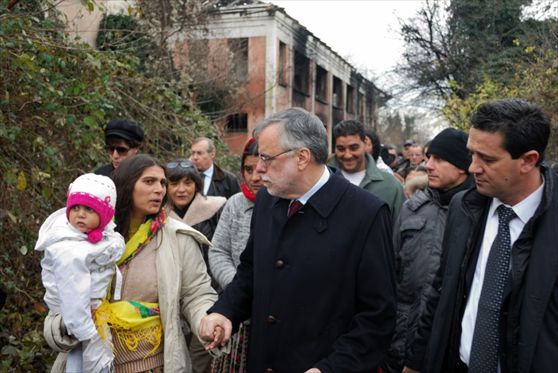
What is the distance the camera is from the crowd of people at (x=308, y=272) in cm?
259

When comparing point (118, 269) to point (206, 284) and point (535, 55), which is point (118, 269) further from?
point (535, 55)

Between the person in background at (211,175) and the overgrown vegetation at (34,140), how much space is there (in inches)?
47.4

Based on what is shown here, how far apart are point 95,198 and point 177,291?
0.70 m

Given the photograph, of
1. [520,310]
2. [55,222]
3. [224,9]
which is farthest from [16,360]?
[224,9]

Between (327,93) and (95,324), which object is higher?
(327,93)

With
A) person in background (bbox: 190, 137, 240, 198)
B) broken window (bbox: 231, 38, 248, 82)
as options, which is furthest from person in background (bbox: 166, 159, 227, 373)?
broken window (bbox: 231, 38, 248, 82)

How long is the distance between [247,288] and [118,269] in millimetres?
739

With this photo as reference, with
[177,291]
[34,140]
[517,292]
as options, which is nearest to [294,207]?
[177,291]

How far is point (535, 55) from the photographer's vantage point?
1032 centimetres

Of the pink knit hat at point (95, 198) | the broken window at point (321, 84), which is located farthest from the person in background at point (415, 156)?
the broken window at point (321, 84)

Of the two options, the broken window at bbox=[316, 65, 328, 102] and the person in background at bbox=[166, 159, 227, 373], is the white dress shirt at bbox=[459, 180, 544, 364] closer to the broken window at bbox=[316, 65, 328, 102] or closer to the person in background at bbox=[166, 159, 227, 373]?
the person in background at bbox=[166, 159, 227, 373]

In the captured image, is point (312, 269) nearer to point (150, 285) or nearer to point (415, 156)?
point (150, 285)

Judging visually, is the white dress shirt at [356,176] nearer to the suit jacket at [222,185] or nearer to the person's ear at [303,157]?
the suit jacket at [222,185]

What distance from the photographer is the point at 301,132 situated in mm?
2812
